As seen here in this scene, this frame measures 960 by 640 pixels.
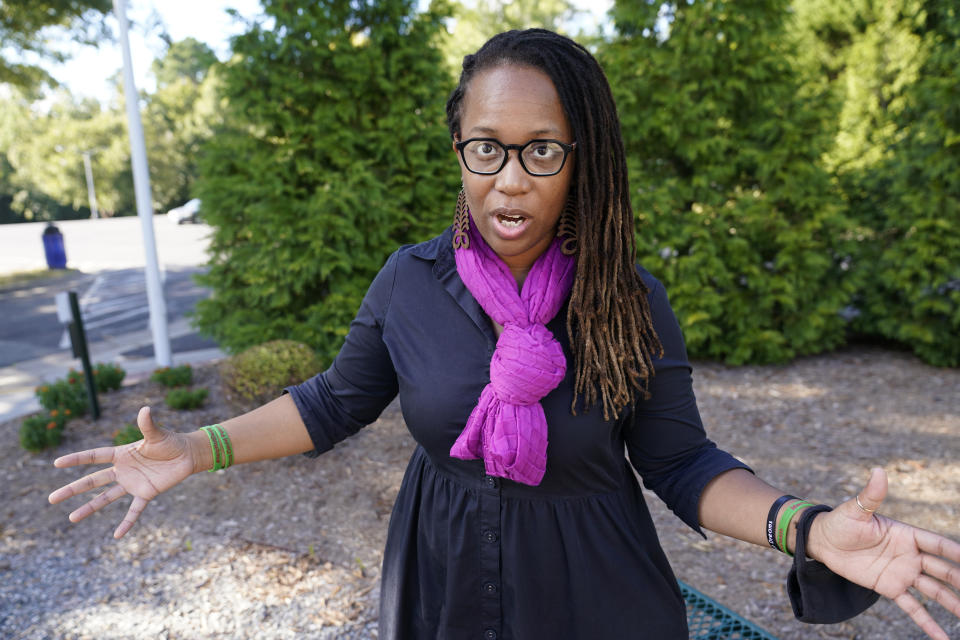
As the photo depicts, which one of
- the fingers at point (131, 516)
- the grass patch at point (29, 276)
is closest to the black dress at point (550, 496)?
the fingers at point (131, 516)

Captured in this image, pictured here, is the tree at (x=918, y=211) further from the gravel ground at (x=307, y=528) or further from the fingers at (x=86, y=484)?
the fingers at (x=86, y=484)

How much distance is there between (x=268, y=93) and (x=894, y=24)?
337 inches

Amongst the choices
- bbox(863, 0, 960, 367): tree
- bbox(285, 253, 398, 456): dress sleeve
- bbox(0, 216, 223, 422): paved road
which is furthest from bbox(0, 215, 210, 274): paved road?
bbox(285, 253, 398, 456): dress sleeve

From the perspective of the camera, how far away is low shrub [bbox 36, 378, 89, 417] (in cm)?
489

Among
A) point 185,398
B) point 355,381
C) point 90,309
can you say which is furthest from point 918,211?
point 90,309

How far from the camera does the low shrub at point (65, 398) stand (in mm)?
4887

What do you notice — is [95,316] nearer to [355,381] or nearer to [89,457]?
[89,457]

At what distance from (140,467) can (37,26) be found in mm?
12634

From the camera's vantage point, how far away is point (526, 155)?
4.32ft

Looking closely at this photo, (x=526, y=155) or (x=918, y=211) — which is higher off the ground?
(x=526, y=155)

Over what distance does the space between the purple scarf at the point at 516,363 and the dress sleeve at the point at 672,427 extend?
0.23 m

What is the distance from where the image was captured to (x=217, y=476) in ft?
13.7

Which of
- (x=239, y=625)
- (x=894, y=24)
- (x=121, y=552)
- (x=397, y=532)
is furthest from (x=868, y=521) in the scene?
(x=894, y=24)

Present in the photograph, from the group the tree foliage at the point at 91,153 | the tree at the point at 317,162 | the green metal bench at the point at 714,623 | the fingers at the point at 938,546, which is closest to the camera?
the fingers at the point at 938,546
